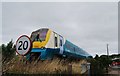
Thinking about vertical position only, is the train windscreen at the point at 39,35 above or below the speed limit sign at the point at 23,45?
above

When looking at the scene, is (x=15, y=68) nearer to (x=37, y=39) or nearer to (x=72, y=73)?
(x=72, y=73)

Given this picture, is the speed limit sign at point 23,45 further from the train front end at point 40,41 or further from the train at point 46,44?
the train front end at point 40,41

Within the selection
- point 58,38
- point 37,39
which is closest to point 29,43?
point 37,39

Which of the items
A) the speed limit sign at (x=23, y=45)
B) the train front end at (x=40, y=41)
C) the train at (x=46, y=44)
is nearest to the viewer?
the speed limit sign at (x=23, y=45)

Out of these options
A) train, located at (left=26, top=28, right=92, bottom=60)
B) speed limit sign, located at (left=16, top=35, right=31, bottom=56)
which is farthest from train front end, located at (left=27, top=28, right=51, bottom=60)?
speed limit sign, located at (left=16, top=35, right=31, bottom=56)

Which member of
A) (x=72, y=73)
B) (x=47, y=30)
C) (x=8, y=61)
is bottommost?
(x=72, y=73)

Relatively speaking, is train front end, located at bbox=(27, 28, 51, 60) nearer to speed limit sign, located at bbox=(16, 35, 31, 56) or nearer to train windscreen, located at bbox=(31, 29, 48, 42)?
train windscreen, located at bbox=(31, 29, 48, 42)

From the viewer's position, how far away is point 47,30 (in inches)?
600

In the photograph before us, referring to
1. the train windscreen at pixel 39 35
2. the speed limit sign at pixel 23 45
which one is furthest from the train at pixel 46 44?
the speed limit sign at pixel 23 45

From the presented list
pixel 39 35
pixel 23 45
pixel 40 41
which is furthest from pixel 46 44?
pixel 23 45

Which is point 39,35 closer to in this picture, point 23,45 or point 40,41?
point 40,41

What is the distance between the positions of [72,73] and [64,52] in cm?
493

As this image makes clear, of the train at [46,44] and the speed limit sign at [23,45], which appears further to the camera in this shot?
the train at [46,44]

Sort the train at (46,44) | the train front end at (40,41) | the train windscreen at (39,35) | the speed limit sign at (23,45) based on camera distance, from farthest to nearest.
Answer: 1. the train windscreen at (39,35)
2. the train at (46,44)
3. the train front end at (40,41)
4. the speed limit sign at (23,45)
